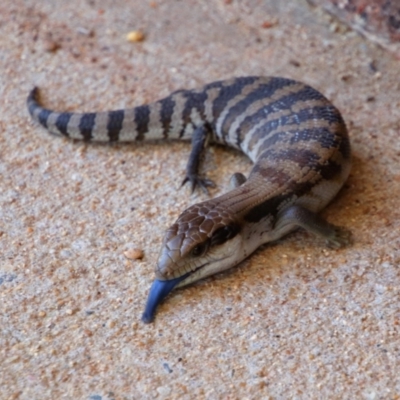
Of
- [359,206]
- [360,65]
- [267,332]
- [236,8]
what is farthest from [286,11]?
[267,332]

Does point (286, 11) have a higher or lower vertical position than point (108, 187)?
higher

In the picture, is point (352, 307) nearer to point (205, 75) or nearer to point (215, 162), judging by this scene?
point (215, 162)

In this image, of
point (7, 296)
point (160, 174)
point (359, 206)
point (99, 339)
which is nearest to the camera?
point (99, 339)

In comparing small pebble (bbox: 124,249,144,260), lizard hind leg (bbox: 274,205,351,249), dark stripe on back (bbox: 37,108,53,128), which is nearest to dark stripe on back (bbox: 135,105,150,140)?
dark stripe on back (bbox: 37,108,53,128)

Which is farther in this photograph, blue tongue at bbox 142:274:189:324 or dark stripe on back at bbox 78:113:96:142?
dark stripe on back at bbox 78:113:96:142

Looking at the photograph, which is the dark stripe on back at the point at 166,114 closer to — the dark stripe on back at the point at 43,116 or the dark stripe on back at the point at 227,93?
the dark stripe on back at the point at 227,93

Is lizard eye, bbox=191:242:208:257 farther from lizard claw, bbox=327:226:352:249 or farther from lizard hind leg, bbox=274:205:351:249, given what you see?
lizard claw, bbox=327:226:352:249

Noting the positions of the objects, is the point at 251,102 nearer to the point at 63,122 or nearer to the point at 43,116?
the point at 63,122
